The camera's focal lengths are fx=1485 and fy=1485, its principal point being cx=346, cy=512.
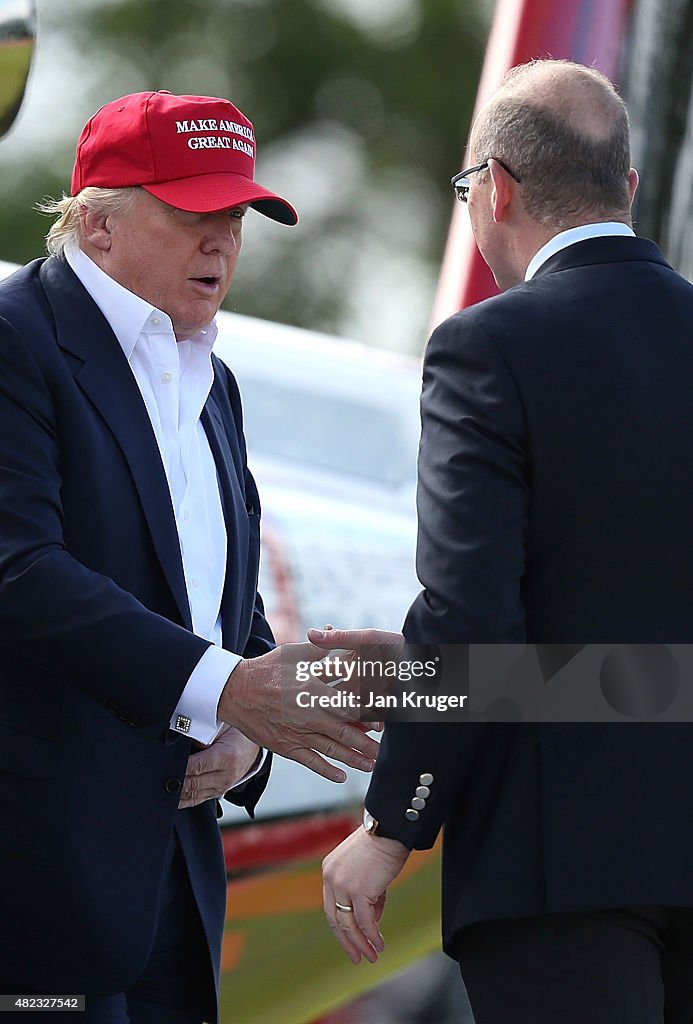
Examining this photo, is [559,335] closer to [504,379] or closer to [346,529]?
[504,379]

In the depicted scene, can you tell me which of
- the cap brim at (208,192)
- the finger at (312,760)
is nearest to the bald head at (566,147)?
the cap brim at (208,192)

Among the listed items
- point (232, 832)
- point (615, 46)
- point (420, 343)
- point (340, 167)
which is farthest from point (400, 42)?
point (232, 832)

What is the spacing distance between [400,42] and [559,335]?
21.2 metres

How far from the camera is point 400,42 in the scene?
71.7ft

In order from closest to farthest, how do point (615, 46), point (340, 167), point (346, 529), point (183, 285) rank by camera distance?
point (183, 285), point (346, 529), point (615, 46), point (340, 167)

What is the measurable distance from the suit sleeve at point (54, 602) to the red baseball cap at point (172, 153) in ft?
1.14

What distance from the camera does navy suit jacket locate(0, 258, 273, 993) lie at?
190 centimetres

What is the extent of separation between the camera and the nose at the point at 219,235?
2158 mm

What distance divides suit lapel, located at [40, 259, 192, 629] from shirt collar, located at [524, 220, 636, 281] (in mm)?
564

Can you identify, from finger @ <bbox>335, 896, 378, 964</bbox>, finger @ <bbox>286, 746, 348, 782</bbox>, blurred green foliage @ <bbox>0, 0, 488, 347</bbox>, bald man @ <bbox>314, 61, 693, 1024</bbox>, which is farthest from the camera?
blurred green foliage @ <bbox>0, 0, 488, 347</bbox>

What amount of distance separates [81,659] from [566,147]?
35.1 inches

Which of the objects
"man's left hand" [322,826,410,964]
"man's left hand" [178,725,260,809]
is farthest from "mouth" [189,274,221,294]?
"man's left hand" [322,826,410,964]

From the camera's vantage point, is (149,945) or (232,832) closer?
(149,945)

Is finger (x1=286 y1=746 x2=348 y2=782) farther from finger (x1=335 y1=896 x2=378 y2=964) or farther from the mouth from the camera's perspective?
the mouth
